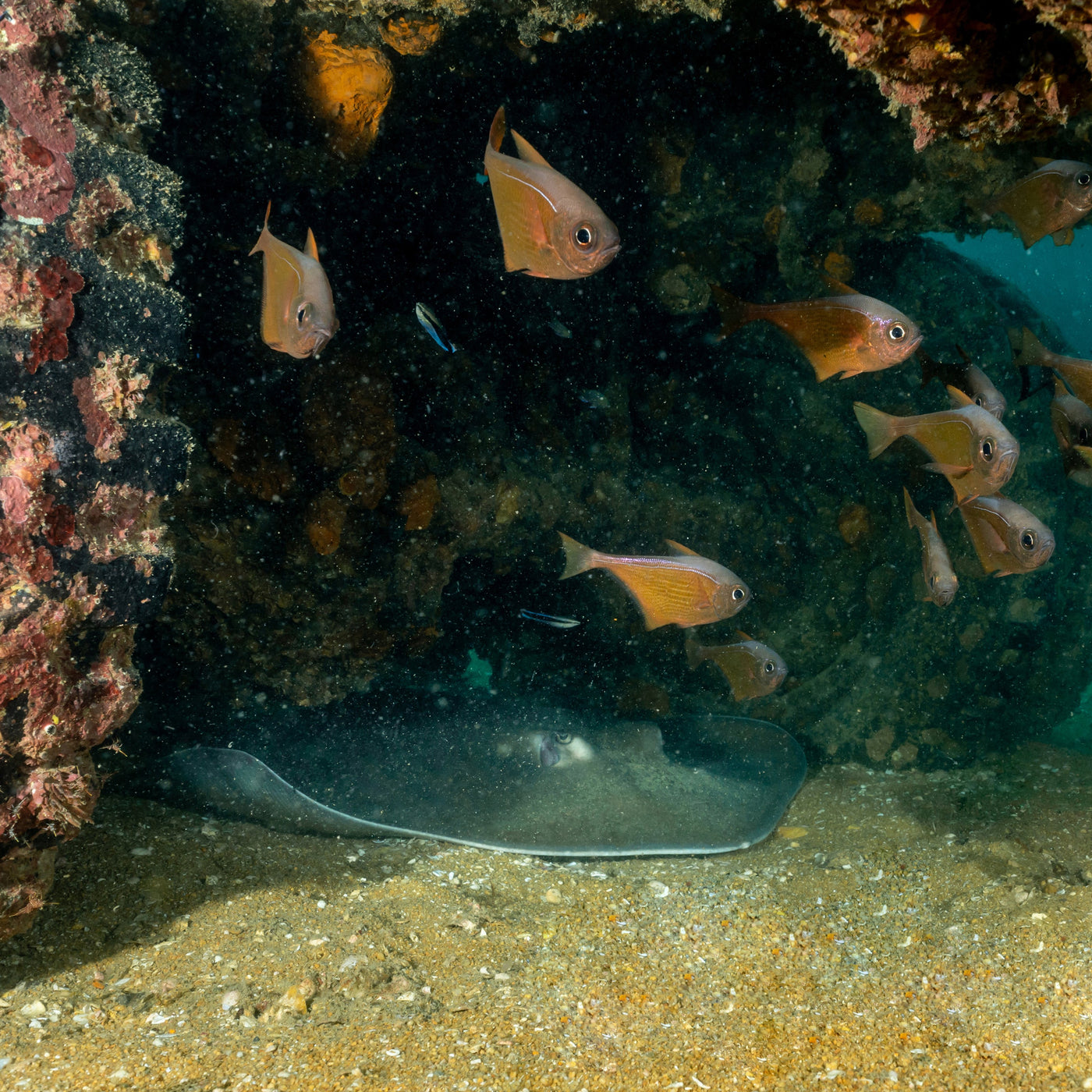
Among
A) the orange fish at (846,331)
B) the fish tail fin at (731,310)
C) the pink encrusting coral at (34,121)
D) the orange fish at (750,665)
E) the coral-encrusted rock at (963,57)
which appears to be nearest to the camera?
the coral-encrusted rock at (963,57)

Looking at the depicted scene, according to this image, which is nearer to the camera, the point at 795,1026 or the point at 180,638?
the point at 795,1026

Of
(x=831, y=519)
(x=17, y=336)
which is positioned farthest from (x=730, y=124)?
(x=17, y=336)

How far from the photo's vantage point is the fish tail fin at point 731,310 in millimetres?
3633

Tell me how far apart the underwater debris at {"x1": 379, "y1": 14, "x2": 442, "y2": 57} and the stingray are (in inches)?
178

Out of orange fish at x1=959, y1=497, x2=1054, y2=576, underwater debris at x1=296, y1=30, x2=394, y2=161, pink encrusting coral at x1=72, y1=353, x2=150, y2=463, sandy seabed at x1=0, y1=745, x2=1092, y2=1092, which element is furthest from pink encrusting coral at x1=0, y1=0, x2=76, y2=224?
orange fish at x1=959, y1=497, x2=1054, y2=576

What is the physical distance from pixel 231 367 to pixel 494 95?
2.72 metres

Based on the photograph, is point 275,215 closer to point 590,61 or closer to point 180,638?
point 590,61

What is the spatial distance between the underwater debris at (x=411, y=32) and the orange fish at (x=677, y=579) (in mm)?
3069

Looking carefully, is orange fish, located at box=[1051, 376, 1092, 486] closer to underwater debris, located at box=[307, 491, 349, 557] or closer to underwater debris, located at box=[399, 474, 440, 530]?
underwater debris, located at box=[399, 474, 440, 530]

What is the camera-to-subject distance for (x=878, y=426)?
12.8 feet

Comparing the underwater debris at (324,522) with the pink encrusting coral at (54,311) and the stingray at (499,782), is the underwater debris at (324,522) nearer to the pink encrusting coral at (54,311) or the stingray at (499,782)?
the stingray at (499,782)

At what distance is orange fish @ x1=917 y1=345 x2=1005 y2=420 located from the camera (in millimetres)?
4160

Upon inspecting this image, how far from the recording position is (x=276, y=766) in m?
4.66

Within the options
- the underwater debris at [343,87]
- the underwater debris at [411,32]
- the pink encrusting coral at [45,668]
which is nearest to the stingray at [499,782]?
the pink encrusting coral at [45,668]
